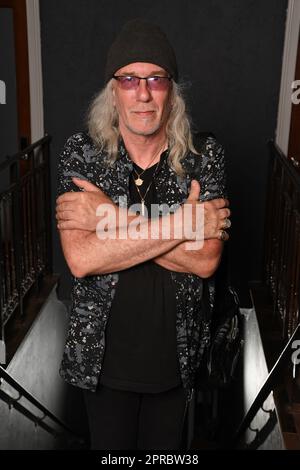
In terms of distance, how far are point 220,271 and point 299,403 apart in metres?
0.93

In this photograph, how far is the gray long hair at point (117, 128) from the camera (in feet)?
5.85

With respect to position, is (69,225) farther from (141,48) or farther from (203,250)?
(141,48)

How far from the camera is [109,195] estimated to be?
179cm

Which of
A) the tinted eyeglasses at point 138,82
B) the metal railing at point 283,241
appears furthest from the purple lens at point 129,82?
the metal railing at point 283,241

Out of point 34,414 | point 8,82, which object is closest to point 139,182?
point 34,414

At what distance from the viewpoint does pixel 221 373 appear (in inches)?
82.6

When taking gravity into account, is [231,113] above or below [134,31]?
below

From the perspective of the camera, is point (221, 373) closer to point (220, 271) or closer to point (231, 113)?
point (220, 271)

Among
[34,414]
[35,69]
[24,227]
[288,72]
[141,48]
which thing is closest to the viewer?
[141,48]

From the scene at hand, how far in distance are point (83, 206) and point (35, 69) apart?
295 cm

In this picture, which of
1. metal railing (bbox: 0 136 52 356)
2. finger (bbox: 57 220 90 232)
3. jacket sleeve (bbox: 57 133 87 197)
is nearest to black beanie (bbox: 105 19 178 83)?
jacket sleeve (bbox: 57 133 87 197)

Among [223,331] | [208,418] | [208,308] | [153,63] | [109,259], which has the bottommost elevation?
[208,418]
